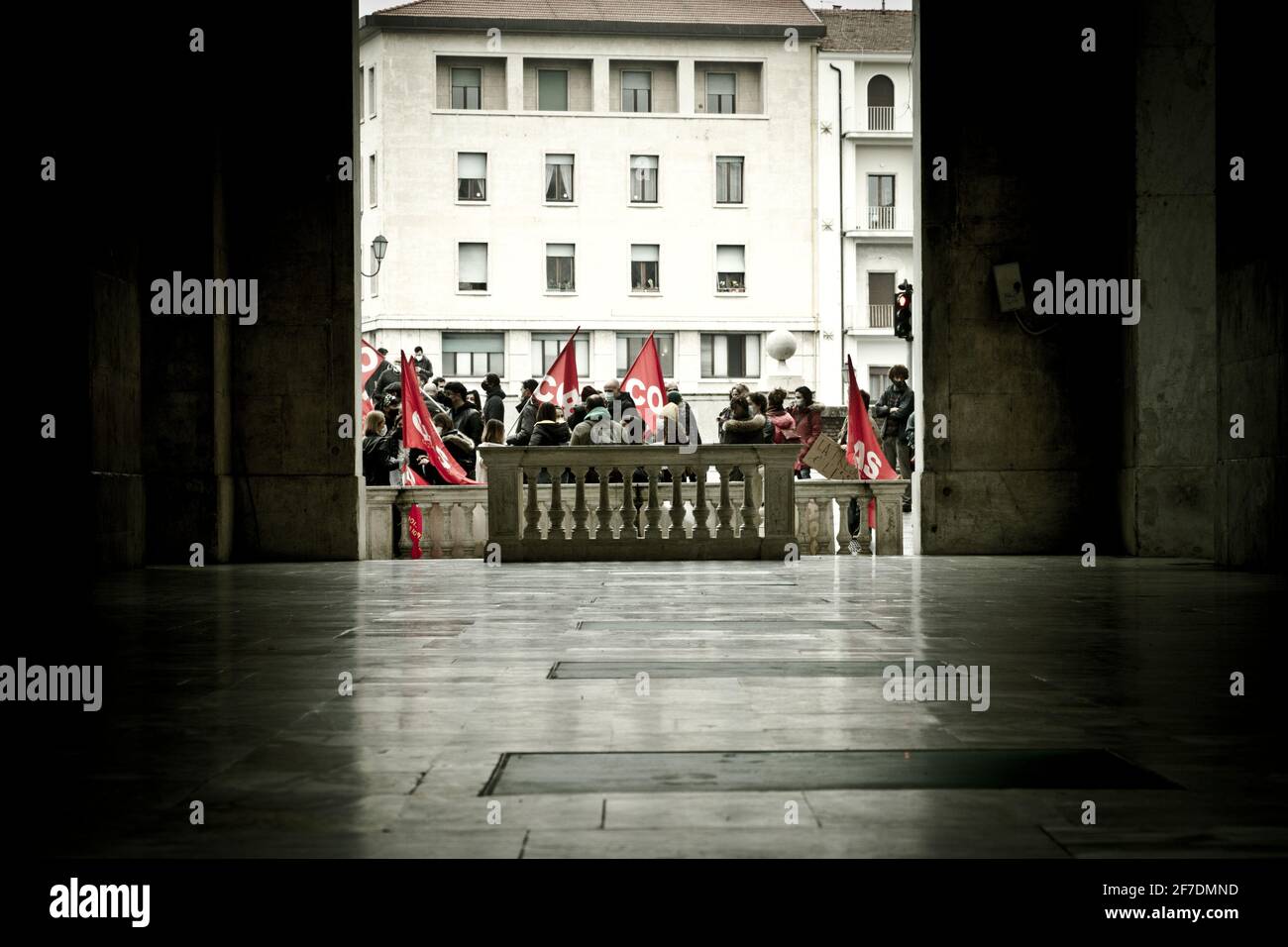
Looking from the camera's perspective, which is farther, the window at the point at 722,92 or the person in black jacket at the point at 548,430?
the window at the point at 722,92

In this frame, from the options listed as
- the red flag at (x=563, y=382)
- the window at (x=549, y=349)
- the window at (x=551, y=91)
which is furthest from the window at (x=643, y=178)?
the red flag at (x=563, y=382)

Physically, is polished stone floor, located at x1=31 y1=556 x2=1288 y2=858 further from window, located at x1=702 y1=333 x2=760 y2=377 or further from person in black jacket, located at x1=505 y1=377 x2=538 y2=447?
window, located at x1=702 y1=333 x2=760 y2=377

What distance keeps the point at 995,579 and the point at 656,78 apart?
4598cm

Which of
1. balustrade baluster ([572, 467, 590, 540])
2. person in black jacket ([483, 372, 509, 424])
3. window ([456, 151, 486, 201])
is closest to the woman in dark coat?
person in black jacket ([483, 372, 509, 424])

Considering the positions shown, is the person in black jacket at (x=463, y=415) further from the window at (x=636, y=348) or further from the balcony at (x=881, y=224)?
the balcony at (x=881, y=224)

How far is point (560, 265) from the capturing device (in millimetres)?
55031

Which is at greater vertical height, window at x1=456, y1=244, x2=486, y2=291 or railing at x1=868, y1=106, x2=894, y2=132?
railing at x1=868, y1=106, x2=894, y2=132

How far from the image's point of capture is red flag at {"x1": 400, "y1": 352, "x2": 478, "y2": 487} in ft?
63.0

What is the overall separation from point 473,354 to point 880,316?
15273mm

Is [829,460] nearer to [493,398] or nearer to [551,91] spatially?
[493,398]

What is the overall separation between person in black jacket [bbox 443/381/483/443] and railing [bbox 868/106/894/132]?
39.7 m

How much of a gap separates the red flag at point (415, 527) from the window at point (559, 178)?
124ft

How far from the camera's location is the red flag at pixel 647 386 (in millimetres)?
21812
